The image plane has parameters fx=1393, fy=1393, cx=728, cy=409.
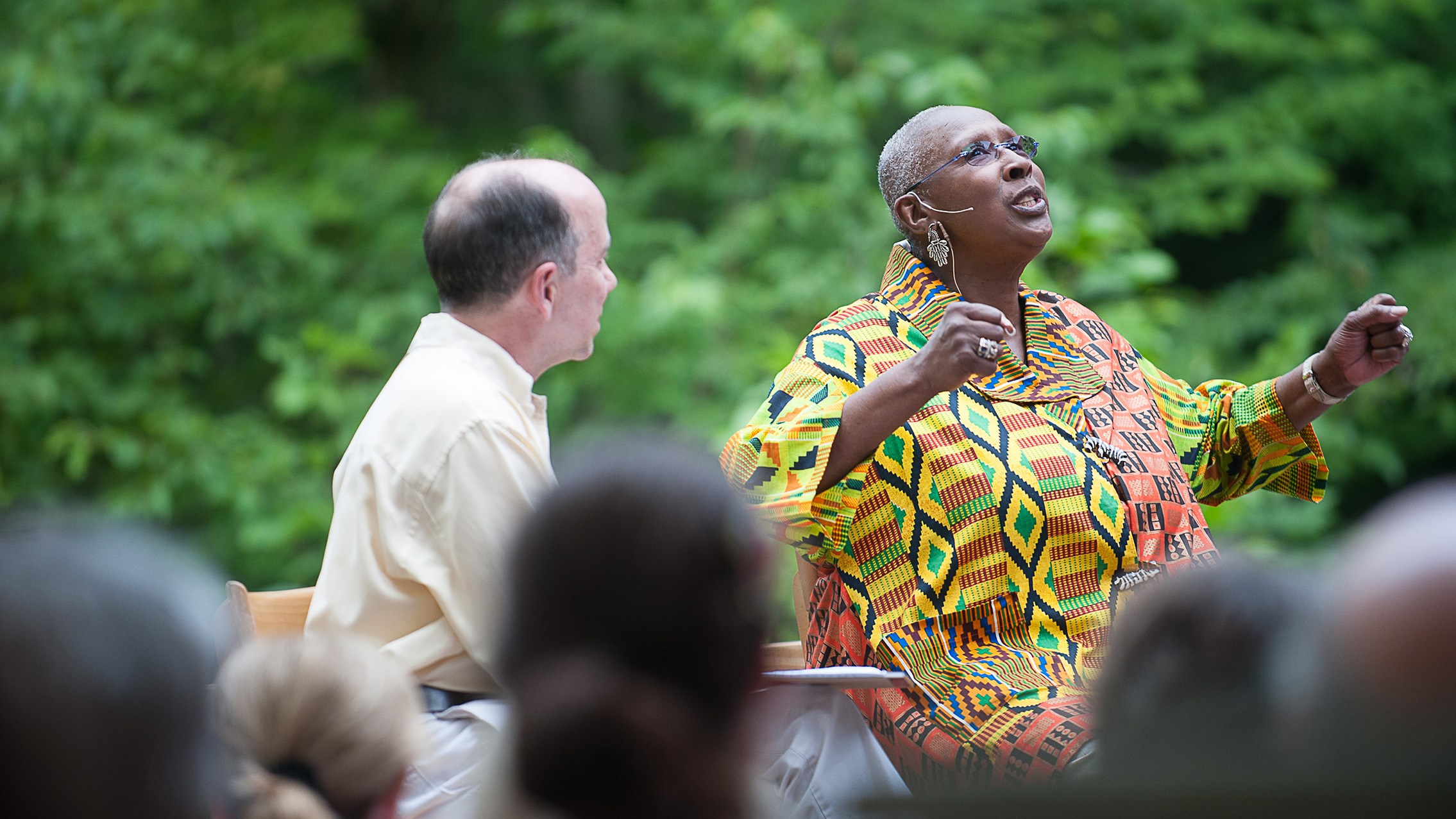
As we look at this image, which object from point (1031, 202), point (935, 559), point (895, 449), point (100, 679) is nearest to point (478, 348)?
point (895, 449)

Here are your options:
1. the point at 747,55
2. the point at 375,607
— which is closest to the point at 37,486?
the point at 747,55

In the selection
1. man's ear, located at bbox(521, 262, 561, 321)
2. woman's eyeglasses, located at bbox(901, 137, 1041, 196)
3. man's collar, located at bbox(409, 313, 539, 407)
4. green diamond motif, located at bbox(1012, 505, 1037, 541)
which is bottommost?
green diamond motif, located at bbox(1012, 505, 1037, 541)

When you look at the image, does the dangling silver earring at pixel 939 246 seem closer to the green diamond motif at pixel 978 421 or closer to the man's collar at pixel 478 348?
the green diamond motif at pixel 978 421

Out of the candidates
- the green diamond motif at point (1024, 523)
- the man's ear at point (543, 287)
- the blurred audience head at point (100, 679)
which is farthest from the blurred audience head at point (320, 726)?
the green diamond motif at point (1024, 523)

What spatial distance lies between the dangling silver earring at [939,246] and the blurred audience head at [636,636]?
1583mm

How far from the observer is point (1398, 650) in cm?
97

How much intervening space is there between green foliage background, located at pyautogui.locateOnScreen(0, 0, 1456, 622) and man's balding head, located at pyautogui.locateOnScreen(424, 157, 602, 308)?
8.78 feet

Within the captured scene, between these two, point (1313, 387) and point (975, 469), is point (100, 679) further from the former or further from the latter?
point (1313, 387)

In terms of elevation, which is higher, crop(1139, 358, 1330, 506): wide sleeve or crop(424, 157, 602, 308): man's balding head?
crop(424, 157, 602, 308): man's balding head

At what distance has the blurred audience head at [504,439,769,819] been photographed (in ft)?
3.53

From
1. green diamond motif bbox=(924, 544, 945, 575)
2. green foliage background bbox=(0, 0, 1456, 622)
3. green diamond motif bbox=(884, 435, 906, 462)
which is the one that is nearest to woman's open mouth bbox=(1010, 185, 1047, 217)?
green diamond motif bbox=(884, 435, 906, 462)

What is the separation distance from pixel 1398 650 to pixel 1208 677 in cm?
15

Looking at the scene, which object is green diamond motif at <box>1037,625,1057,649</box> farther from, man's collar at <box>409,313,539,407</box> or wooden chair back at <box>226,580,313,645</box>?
wooden chair back at <box>226,580,313,645</box>

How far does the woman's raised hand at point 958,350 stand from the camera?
211 cm
